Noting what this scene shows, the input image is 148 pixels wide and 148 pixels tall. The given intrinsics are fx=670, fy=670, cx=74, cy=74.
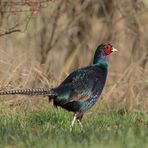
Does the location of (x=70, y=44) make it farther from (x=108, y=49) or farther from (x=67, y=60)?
(x=108, y=49)

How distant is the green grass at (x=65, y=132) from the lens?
6508 mm

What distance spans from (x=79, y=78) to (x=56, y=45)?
216 inches

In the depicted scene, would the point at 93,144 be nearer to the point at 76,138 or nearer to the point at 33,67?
the point at 76,138

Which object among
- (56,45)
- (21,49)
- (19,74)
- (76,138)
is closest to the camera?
(76,138)

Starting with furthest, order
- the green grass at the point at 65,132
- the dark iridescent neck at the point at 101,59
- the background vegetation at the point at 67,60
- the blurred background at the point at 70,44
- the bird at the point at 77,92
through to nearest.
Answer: the blurred background at the point at 70,44
the dark iridescent neck at the point at 101,59
the bird at the point at 77,92
the background vegetation at the point at 67,60
the green grass at the point at 65,132

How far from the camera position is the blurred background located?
12117mm

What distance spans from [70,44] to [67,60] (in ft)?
1.90

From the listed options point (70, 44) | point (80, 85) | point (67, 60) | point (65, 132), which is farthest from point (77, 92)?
point (70, 44)

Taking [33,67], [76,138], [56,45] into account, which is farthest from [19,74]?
[76,138]

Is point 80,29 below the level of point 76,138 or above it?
above

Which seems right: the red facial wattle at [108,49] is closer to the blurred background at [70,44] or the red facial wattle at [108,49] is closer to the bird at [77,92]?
the bird at [77,92]

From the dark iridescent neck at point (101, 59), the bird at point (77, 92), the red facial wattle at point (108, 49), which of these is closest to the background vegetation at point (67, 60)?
the bird at point (77, 92)

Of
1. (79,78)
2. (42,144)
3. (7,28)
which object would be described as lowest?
(42,144)

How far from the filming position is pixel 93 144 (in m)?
6.40
